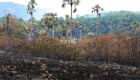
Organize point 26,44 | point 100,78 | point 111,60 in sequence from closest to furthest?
point 100,78
point 111,60
point 26,44

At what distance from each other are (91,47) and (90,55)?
1698 millimetres

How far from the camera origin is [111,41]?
239 ft

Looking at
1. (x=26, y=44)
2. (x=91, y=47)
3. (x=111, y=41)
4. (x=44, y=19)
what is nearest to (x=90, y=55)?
(x=91, y=47)

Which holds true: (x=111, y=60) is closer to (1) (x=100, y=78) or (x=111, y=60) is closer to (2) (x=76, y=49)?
(2) (x=76, y=49)

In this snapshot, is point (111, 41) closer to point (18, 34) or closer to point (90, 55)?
point (90, 55)

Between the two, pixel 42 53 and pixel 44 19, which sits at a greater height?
pixel 44 19

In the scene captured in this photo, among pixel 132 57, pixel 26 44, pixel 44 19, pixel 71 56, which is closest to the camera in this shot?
pixel 132 57

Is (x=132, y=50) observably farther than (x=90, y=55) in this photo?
No

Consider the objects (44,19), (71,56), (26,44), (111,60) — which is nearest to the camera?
(111,60)

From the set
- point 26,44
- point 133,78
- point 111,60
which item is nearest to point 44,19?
point 26,44

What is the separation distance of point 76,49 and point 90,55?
422 centimetres

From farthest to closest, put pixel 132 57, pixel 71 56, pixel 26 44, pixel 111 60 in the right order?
pixel 26 44 < pixel 71 56 < pixel 111 60 < pixel 132 57

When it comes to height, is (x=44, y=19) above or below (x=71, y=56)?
above

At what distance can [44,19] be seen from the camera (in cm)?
13475
